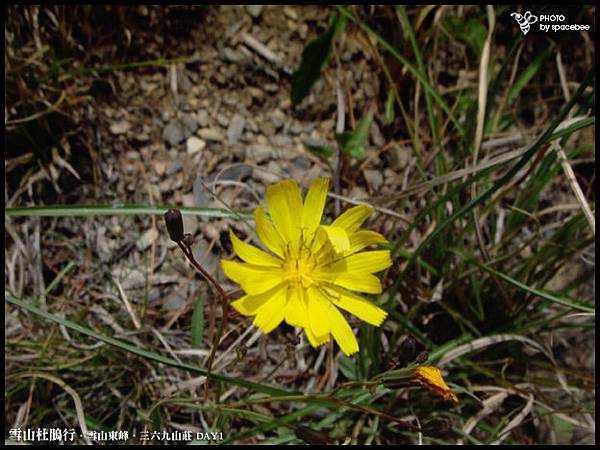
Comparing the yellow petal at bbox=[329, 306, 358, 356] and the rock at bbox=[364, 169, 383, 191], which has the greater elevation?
the rock at bbox=[364, 169, 383, 191]

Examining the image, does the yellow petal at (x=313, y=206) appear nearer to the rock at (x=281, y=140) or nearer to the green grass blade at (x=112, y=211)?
the green grass blade at (x=112, y=211)

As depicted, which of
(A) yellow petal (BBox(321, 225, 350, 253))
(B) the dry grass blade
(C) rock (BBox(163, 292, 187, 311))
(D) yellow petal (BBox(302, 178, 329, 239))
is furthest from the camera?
(C) rock (BBox(163, 292, 187, 311))

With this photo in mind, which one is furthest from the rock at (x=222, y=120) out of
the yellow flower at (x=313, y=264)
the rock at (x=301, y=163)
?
the yellow flower at (x=313, y=264)

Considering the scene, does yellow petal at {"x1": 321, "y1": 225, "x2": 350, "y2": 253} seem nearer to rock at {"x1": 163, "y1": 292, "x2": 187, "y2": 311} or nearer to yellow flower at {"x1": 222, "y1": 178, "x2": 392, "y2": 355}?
yellow flower at {"x1": 222, "y1": 178, "x2": 392, "y2": 355}

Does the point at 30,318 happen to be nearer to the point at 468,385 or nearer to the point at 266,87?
the point at 266,87

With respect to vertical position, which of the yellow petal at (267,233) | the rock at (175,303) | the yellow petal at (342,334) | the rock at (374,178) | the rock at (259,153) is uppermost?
the rock at (259,153)

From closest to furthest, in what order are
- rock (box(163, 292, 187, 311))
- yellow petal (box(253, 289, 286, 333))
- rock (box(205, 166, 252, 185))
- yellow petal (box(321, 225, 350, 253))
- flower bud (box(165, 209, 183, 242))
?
flower bud (box(165, 209, 183, 242))
yellow petal (box(253, 289, 286, 333))
yellow petal (box(321, 225, 350, 253))
rock (box(163, 292, 187, 311))
rock (box(205, 166, 252, 185))

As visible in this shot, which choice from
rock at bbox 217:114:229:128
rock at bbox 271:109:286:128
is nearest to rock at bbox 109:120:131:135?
rock at bbox 217:114:229:128

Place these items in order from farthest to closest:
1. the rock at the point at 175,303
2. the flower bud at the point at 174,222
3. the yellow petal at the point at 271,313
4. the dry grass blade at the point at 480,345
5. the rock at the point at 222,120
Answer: the rock at the point at 222,120, the rock at the point at 175,303, the dry grass blade at the point at 480,345, the yellow petal at the point at 271,313, the flower bud at the point at 174,222
